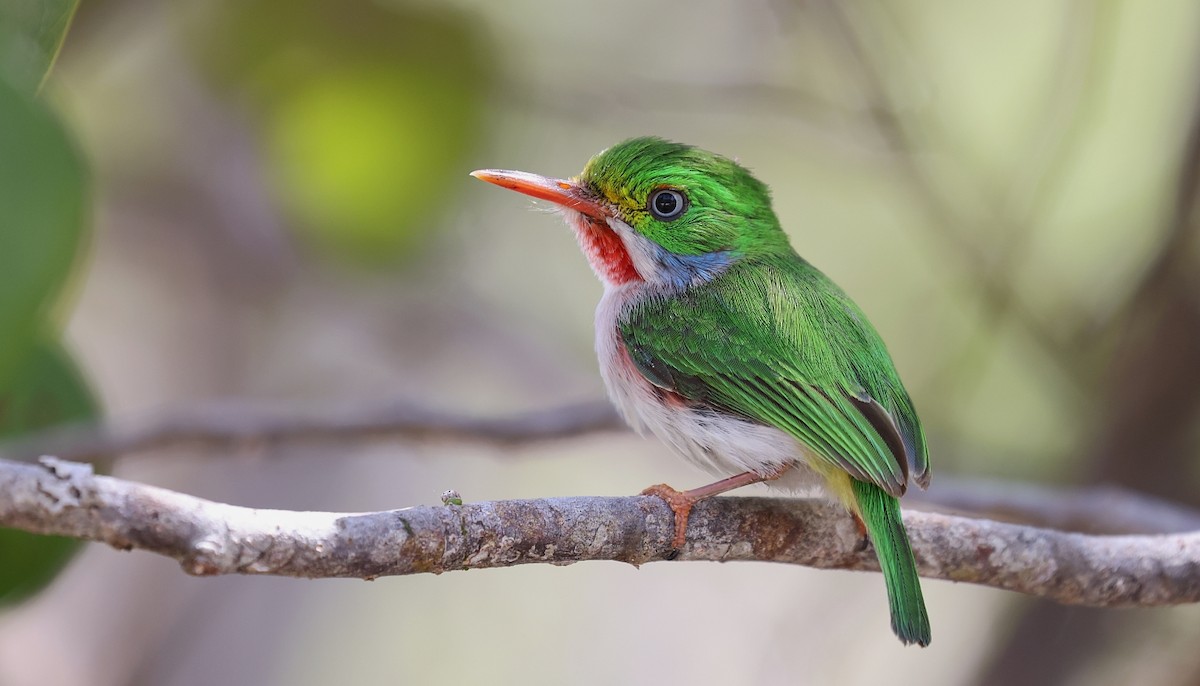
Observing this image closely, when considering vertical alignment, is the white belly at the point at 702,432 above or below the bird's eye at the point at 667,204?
below

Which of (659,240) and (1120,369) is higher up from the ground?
(659,240)

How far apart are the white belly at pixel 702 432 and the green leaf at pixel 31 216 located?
4.10 ft

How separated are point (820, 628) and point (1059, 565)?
173 cm

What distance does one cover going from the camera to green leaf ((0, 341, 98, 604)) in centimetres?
202

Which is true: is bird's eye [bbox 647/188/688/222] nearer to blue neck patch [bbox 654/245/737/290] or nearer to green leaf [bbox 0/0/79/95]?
blue neck patch [bbox 654/245/737/290]

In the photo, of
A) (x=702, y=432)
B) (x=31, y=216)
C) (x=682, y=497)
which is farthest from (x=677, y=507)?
(x=31, y=216)

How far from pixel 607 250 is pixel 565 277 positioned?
2575 mm

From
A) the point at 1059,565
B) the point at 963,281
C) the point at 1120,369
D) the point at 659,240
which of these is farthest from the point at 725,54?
the point at 1059,565

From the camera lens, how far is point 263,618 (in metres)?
4.30

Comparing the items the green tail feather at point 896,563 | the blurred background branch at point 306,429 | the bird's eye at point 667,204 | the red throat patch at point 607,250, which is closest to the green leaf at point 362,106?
the blurred background branch at point 306,429

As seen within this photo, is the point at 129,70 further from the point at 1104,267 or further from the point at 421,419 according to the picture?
the point at 1104,267

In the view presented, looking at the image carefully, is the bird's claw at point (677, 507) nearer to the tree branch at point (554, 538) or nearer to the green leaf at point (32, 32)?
the tree branch at point (554, 538)

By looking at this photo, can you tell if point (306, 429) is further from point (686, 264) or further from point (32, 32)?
point (32, 32)

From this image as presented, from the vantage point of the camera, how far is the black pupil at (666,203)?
2715 millimetres
